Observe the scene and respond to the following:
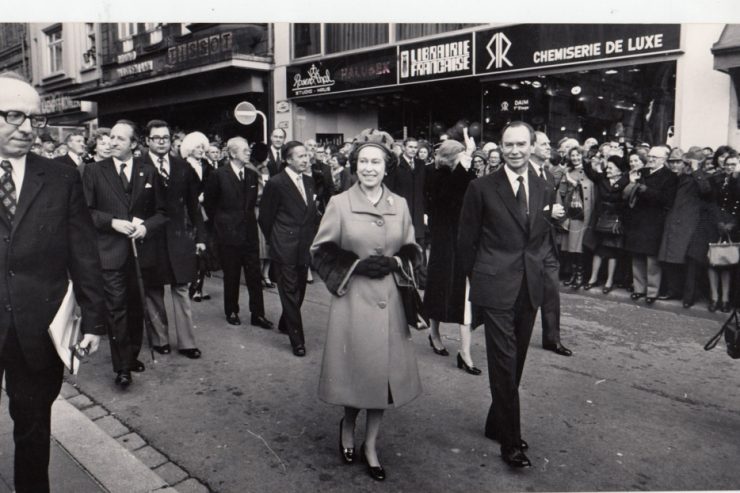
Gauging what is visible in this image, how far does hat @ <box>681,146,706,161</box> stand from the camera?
7.55 metres

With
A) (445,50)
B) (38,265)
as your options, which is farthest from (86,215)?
(445,50)

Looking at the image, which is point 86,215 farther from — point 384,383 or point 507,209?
point 507,209

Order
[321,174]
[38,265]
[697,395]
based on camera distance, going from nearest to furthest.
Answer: [38,265]
[697,395]
[321,174]

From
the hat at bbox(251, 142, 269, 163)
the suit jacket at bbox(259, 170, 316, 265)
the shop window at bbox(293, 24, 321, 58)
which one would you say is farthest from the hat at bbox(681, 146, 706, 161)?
the shop window at bbox(293, 24, 321, 58)

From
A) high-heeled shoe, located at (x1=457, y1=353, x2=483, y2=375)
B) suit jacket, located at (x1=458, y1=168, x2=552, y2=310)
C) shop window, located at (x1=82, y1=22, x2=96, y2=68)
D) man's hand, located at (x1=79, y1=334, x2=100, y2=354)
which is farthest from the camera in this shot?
shop window, located at (x1=82, y1=22, x2=96, y2=68)

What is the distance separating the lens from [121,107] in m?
17.6

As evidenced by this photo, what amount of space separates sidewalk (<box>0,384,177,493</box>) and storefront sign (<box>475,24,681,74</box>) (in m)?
8.39

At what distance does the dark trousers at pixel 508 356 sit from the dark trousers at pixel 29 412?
2168 millimetres

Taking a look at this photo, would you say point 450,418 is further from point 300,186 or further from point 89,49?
point 89,49

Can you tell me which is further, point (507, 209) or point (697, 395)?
point (697, 395)

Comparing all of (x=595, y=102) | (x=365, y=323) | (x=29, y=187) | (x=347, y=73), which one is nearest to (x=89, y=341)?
(x=29, y=187)

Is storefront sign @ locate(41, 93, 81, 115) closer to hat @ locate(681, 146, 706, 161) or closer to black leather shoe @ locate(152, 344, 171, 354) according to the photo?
black leather shoe @ locate(152, 344, 171, 354)

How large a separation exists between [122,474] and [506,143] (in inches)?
106
